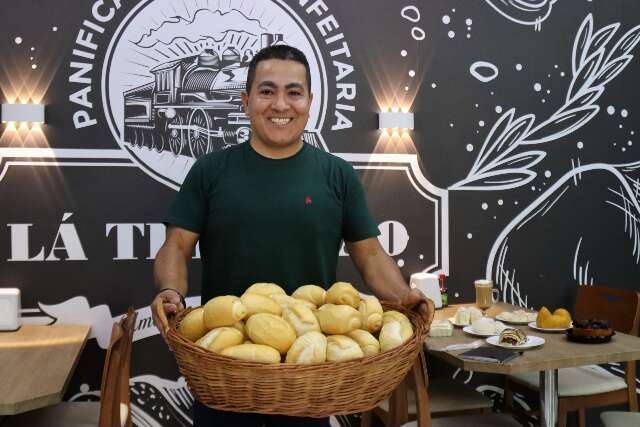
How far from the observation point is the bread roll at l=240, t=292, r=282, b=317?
4.33ft

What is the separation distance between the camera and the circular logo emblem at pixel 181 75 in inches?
127

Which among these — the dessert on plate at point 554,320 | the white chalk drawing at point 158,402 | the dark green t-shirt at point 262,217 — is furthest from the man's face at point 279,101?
the white chalk drawing at point 158,402

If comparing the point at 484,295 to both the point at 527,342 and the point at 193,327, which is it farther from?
the point at 193,327

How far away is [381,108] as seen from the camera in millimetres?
3549

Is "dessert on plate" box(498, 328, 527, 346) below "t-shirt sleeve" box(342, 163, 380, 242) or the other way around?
below

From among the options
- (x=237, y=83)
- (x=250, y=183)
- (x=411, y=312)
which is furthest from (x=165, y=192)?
(x=411, y=312)

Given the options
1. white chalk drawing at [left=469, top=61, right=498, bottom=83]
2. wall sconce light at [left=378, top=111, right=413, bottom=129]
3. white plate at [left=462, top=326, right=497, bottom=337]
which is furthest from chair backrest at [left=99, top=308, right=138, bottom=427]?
white chalk drawing at [left=469, top=61, right=498, bottom=83]

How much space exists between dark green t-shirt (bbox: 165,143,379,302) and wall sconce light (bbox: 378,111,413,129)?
5.32 ft

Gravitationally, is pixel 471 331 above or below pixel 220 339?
below

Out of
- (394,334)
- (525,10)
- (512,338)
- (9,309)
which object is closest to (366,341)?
(394,334)

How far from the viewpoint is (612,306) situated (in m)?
3.38

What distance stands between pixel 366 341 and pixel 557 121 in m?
2.97

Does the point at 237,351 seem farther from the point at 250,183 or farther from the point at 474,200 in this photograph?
the point at 474,200

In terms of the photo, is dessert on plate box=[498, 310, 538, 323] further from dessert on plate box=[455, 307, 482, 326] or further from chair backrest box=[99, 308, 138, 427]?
chair backrest box=[99, 308, 138, 427]
